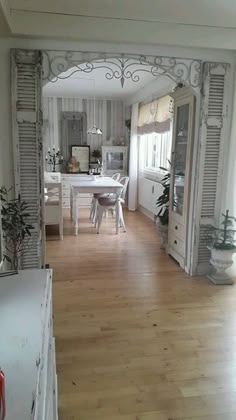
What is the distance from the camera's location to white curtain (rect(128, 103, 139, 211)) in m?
6.87

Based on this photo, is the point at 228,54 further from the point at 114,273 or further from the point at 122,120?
the point at 122,120

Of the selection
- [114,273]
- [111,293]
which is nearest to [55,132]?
[114,273]

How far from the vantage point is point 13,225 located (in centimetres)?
285

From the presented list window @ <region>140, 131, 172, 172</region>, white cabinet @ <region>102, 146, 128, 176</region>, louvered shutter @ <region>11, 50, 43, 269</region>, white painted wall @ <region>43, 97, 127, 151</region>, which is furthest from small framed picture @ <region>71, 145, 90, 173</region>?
louvered shutter @ <region>11, 50, 43, 269</region>

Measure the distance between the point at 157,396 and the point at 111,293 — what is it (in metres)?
1.37

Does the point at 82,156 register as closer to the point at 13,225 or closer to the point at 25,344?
the point at 13,225

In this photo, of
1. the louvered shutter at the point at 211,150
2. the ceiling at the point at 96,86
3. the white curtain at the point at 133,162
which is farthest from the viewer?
the white curtain at the point at 133,162

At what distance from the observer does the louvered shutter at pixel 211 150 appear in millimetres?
3365

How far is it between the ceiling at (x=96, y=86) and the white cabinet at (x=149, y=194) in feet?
5.38

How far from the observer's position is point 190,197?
3.68 meters

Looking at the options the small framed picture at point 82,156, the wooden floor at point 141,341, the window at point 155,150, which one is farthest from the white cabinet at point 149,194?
the wooden floor at point 141,341

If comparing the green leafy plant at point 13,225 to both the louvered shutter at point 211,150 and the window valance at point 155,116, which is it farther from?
the window valance at point 155,116

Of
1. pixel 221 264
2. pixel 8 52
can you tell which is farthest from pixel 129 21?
pixel 221 264

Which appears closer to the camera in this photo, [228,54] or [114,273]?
[228,54]
